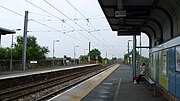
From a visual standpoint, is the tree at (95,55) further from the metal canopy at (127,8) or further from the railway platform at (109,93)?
the metal canopy at (127,8)

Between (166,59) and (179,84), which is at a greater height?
(166,59)

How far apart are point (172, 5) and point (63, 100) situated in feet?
17.7

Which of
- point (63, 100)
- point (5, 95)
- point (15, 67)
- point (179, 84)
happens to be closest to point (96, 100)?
point (63, 100)

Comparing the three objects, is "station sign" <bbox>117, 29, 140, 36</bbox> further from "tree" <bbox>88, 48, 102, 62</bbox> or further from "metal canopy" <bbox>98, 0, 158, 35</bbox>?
"tree" <bbox>88, 48, 102, 62</bbox>

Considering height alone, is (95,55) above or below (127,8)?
above

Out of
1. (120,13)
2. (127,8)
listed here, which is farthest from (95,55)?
(120,13)

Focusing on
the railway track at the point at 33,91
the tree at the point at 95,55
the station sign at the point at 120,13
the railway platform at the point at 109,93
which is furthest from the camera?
the tree at the point at 95,55

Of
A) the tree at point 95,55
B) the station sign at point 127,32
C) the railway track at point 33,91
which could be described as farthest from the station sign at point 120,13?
the tree at point 95,55

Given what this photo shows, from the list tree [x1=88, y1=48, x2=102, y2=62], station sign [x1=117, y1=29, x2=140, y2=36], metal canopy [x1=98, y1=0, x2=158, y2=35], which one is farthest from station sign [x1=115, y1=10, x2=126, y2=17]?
tree [x1=88, y1=48, x2=102, y2=62]

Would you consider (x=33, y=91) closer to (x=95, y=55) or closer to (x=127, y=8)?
(x=127, y=8)

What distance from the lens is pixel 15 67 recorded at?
43.7 meters

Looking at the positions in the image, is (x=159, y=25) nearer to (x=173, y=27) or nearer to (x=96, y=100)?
(x=173, y=27)

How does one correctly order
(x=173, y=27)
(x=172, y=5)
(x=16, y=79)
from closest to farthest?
(x=172, y=5)
(x=173, y=27)
(x=16, y=79)

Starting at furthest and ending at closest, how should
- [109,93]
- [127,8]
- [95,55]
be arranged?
1. [95,55]
2. [109,93]
3. [127,8]
